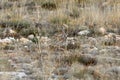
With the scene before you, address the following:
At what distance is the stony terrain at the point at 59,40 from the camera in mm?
6957

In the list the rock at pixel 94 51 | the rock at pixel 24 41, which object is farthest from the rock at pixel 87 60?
the rock at pixel 24 41

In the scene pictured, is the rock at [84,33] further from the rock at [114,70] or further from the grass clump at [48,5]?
the rock at [114,70]

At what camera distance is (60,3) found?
489 inches

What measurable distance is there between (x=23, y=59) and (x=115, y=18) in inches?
140

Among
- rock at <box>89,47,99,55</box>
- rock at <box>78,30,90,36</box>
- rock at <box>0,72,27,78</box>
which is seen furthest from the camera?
rock at <box>78,30,90,36</box>

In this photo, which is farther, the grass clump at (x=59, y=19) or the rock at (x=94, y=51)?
the grass clump at (x=59, y=19)

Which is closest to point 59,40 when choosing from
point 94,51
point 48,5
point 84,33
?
point 84,33

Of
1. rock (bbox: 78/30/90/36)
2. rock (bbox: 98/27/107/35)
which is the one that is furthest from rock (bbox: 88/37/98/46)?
rock (bbox: 98/27/107/35)

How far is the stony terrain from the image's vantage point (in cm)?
696

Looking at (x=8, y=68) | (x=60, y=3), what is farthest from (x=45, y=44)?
(x=60, y=3)

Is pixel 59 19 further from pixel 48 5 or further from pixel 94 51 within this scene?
pixel 94 51

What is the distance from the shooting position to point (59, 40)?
9.24m

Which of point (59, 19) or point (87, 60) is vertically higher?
point (87, 60)

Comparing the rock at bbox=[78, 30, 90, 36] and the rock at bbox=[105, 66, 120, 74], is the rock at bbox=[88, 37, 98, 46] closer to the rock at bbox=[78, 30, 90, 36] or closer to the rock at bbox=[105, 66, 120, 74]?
the rock at bbox=[78, 30, 90, 36]
